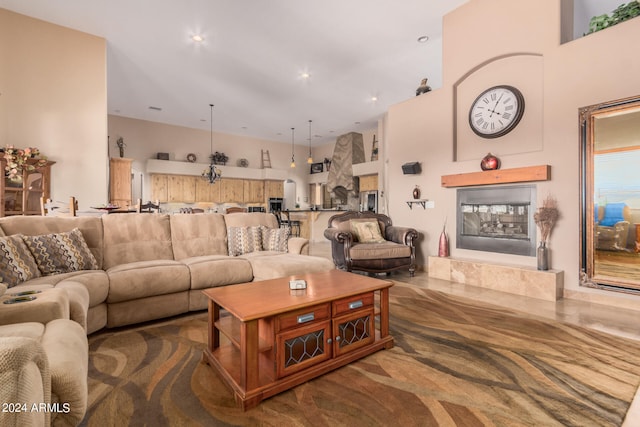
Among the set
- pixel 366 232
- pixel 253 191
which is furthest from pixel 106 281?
pixel 253 191

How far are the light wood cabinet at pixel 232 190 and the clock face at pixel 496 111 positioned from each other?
25.9 ft

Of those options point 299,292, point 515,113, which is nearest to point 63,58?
point 299,292

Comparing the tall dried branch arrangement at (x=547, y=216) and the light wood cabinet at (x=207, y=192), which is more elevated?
the light wood cabinet at (x=207, y=192)

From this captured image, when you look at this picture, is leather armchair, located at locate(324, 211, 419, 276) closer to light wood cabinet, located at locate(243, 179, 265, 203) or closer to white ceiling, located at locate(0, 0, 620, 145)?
white ceiling, located at locate(0, 0, 620, 145)

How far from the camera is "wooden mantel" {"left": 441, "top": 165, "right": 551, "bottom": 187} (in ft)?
12.1

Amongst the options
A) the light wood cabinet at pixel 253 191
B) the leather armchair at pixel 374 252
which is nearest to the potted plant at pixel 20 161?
the leather armchair at pixel 374 252

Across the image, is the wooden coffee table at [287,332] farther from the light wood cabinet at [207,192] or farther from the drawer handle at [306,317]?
the light wood cabinet at [207,192]

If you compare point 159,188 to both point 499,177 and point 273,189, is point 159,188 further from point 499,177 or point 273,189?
point 499,177

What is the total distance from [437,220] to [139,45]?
574 centimetres

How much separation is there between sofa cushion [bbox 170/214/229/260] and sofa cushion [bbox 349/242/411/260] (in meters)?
1.82

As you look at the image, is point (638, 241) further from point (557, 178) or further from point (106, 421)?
point (106, 421)

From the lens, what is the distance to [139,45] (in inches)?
200

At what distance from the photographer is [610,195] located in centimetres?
323

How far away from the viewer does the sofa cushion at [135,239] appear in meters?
3.11
